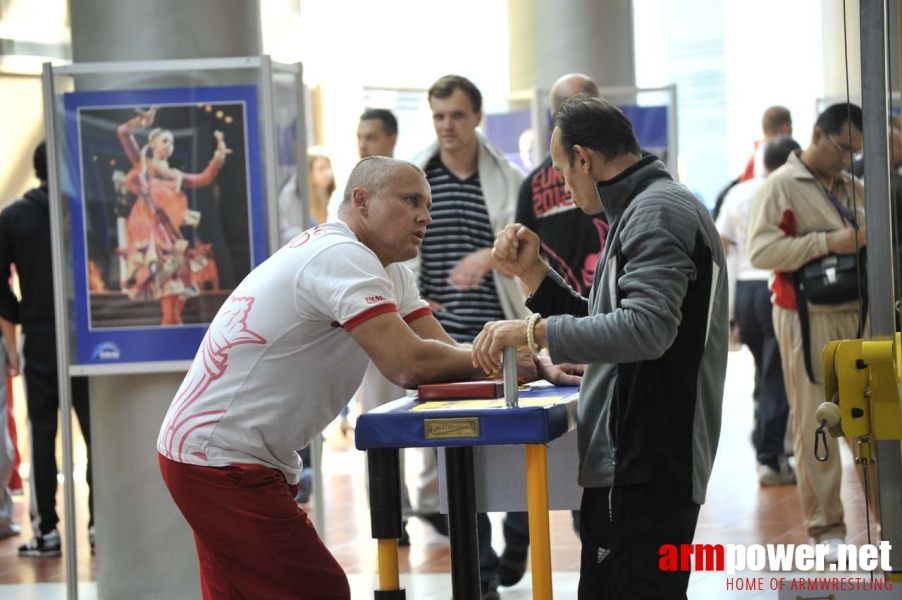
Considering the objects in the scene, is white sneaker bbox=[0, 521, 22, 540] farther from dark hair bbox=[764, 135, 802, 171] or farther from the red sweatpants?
dark hair bbox=[764, 135, 802, 171]

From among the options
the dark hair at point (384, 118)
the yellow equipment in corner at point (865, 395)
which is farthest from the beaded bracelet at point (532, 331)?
the dark hair at point (384, 118)

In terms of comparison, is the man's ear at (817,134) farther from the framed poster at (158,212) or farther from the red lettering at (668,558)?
the red lettering at (668,558)

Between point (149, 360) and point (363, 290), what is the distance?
85.0 inches

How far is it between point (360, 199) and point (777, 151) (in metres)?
4.39

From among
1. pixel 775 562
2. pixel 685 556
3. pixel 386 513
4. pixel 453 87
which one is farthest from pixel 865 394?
pixel 453 87

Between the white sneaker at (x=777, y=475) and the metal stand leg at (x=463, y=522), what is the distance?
13.5 ft

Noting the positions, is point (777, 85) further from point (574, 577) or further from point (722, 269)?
point (722, 269)

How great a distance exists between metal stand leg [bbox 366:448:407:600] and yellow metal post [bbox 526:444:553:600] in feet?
1.10

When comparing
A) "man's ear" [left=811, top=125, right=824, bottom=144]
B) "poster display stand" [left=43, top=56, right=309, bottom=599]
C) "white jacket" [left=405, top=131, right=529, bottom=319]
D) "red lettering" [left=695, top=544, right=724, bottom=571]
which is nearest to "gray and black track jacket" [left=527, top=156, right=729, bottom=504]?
"red lettering" [left=695, top=544, right=724, bottom=571]

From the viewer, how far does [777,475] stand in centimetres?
704

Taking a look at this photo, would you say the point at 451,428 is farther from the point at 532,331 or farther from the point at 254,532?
the point at 254,532

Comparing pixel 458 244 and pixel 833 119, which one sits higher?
pixel 833 119

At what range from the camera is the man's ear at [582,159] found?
2.86 m

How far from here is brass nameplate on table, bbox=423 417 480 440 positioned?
2748mm
